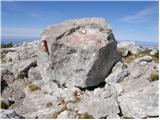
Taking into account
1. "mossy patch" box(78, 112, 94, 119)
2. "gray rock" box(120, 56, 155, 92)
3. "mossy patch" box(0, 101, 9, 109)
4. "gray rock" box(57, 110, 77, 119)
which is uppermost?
"gray rock" box(120, 56, 155, 92)

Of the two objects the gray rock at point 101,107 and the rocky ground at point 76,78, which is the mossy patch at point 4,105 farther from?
the gray rock at point 101,107

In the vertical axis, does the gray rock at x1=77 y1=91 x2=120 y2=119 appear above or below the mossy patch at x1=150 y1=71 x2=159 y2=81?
below

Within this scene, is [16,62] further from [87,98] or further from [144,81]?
[144,81]

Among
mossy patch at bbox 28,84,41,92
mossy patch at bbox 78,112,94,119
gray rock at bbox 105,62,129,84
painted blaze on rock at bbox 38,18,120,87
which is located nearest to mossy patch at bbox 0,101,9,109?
mossy patch at bbox 28,84,41,92

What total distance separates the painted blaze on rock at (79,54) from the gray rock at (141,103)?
5667 mm

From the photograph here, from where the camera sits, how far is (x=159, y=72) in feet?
75.1

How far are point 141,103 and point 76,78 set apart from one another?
26.7 ft

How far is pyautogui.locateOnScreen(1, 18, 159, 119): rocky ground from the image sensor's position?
859 inches

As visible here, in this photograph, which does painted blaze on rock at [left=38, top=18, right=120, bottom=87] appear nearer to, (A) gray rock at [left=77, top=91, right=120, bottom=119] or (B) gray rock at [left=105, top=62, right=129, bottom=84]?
(B) gray rock at [left=105, top=62, right=129, bottom=84]

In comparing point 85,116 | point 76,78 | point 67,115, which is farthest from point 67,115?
point 76,78

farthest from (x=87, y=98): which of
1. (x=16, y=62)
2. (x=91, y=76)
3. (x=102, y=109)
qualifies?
(x=16, y=62)

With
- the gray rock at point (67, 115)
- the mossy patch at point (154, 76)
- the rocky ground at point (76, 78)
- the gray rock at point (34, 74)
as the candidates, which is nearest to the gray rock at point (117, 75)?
the rocky ground at point (76, 78)

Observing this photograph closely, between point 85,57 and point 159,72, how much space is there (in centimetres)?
647

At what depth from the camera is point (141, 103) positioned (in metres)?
18.5
